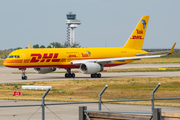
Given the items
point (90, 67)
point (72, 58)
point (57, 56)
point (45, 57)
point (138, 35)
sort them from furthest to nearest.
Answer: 1. point (138, 35)
2. point (72, 58)
3. point (57, 56)
4. point (90, 67)
5. point (45, 57)

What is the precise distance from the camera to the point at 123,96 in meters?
28.5

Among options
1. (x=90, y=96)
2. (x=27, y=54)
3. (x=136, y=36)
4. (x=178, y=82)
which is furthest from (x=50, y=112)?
(x=136, y=36)

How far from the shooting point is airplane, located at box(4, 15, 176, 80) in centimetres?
4625

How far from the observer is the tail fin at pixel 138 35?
2235 inches

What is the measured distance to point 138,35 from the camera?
5734 centimetres

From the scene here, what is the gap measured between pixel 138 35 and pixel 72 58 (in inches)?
518

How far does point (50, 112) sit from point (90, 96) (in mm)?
9109

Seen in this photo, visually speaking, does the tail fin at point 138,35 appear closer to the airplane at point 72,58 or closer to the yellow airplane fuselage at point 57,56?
the airplane at point 72,58

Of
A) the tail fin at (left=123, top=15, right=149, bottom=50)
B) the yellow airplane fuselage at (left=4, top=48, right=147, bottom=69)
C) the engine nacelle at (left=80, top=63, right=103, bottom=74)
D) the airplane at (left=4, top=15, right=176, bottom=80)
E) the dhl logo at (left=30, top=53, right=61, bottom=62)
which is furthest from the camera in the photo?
the tail fin at (left=123, top=15, right=149, bottom=50)

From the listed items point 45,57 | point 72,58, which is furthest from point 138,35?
point 45,57

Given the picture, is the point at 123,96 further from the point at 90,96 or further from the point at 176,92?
the point at 176,92

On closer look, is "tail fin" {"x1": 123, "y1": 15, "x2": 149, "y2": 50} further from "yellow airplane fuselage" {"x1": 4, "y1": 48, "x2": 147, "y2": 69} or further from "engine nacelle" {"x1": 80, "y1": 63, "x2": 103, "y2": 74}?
"engine nacelle" {"x1": 80, "y1": 63, "x2": 103, "y2": 74}

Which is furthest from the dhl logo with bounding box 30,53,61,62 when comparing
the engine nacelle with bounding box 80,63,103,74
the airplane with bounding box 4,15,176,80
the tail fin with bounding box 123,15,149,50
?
the tail fin with bounding box 123,15,149,50

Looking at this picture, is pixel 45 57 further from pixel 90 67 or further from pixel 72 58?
pixel 90 67
